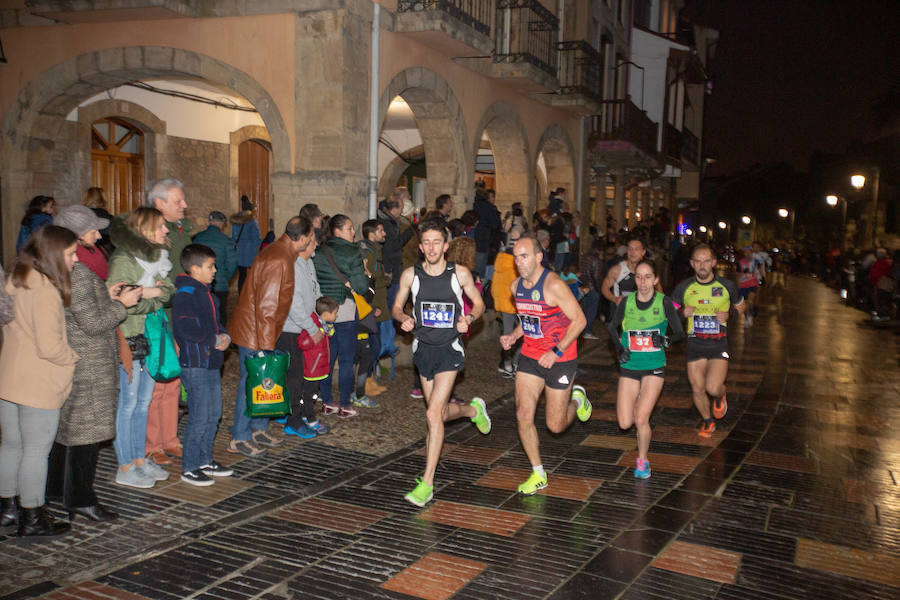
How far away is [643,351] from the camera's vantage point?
20.4ft

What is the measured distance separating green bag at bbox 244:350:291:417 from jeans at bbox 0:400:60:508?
5.25 feet

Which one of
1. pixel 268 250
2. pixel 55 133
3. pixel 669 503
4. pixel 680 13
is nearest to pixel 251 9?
pixel 55 133

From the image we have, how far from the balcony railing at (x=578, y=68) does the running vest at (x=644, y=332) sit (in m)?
11.2

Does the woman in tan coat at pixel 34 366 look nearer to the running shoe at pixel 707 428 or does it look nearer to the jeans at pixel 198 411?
the jeans at pixel 198 411

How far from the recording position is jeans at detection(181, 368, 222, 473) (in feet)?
18.8

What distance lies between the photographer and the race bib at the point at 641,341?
622cm

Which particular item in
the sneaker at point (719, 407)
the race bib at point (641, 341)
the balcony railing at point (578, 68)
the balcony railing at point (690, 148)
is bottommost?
the sneaker at point (719, 407)

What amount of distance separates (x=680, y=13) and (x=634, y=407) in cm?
3459

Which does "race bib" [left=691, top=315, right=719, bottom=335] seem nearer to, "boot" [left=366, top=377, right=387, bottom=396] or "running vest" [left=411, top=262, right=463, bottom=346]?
"running vest" [left=411, top=262, right=463, bottom=346]

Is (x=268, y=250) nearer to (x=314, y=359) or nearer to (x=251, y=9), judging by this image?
(x=314, y=359)

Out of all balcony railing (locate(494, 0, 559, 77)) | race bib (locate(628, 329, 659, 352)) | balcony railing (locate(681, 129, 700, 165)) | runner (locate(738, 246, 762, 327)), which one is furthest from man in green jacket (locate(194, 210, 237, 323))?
balcony railing (locate(681, 129, 700, 165))

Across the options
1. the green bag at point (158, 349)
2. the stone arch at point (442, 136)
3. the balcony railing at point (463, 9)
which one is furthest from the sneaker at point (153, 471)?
the stone arch at point (442, 136)

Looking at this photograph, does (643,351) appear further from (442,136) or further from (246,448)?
(442,136)

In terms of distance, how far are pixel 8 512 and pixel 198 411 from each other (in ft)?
4.51
